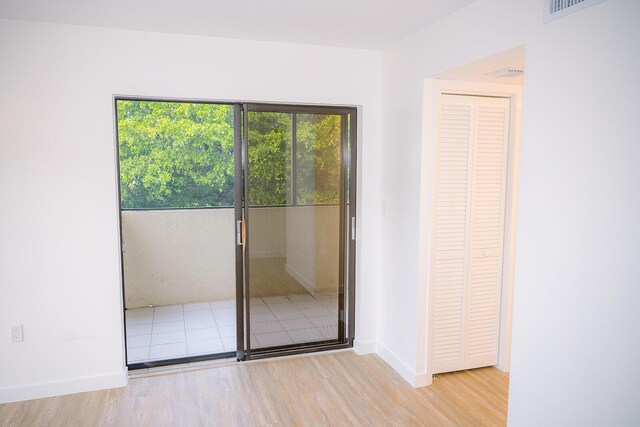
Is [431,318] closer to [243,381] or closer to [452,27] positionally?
[243,381]

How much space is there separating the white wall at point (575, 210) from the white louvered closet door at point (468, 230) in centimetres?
69

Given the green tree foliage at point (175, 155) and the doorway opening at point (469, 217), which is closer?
the doorway opening at point (469, 217)

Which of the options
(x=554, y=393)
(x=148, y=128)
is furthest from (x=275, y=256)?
(x=148, y=128)

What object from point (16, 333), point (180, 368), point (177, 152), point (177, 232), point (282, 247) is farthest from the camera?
point (177, 152)

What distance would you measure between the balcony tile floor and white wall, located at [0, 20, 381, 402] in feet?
2.42

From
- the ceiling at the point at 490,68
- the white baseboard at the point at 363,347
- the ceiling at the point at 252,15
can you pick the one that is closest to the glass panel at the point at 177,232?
the white baseboard at the point at 363,347

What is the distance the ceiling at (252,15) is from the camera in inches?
105

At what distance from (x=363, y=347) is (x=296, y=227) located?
46.6 inches

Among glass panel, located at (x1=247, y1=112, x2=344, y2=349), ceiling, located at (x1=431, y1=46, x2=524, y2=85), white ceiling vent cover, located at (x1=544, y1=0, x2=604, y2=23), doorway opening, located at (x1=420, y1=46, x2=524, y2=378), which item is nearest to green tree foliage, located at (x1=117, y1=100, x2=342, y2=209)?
glass panel, located at (x1=247, y1=112, x2=344, y2=349)

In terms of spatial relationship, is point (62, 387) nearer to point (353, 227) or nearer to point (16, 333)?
point (16, 333)

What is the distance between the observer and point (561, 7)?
6.64 ft

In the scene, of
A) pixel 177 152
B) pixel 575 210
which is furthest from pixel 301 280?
pixel 177 152

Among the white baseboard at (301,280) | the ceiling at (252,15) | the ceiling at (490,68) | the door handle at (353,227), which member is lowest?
the white baseboard at (301,280)

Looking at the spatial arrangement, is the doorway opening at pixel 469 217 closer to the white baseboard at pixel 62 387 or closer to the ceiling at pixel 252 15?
the ceiling at pixel 252 15
